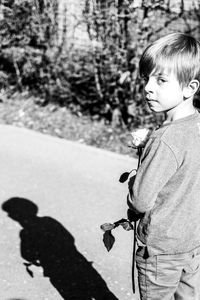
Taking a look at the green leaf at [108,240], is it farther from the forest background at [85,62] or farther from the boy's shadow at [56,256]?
the forest background at [85,62]

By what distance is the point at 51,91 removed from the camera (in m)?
6.53

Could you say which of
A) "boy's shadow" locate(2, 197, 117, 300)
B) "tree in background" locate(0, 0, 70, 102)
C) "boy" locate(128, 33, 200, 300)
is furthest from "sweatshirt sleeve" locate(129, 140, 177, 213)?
"tree in background" locate(0, 0, 70, 102)

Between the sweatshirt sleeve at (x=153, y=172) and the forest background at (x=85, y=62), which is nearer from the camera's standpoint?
the sweatshirt sleeve at (x=153, y=172)

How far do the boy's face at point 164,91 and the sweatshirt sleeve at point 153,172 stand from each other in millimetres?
184

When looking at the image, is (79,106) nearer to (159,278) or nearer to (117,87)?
(117,87)

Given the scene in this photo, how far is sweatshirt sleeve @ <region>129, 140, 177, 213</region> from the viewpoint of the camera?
1874 millimetres

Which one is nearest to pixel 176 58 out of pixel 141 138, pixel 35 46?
pixel 141 138

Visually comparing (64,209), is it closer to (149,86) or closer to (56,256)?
(56,256)

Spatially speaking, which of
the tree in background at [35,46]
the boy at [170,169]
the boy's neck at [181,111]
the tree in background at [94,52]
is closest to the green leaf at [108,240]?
the boy at [170,169]

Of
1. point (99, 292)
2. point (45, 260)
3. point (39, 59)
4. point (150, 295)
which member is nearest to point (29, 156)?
point (39, 59)

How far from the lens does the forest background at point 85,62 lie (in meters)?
5.37

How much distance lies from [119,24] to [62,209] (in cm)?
216

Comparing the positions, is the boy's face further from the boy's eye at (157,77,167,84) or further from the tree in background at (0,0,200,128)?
the tree in background at (0,0,200,128)

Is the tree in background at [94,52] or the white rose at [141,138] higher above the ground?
the white rose at [141,138]
